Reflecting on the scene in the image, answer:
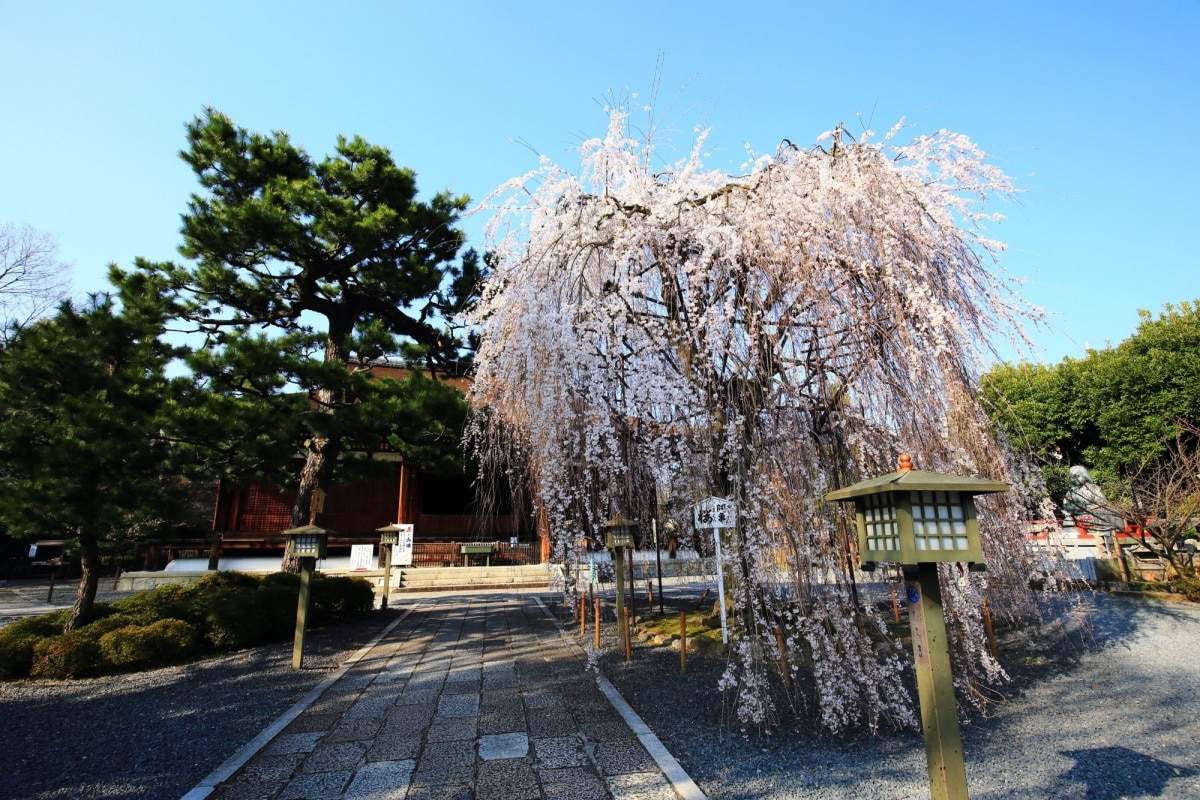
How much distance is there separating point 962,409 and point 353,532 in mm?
20837

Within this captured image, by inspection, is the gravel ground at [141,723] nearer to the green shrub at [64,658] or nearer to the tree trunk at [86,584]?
the green shrub at [64,658]

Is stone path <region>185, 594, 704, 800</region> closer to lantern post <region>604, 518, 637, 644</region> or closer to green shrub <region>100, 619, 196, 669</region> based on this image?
lantern post <region>604, 518, 637, 644</region>

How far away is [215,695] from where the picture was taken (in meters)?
6.37

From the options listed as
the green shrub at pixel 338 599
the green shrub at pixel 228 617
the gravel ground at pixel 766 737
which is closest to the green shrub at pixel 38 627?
the gravel ground at pixel 766 737

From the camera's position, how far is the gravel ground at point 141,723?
4137mm

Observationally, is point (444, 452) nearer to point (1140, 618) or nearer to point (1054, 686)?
point (1054, 686)

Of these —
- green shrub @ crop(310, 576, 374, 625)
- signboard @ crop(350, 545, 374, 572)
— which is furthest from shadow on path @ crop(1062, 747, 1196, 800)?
signboard @ crop(350, 545, 374, 572)

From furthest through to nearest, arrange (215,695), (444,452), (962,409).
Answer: (444,452), (215,695), (962,409)

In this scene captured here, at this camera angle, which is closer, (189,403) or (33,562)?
(189,403)

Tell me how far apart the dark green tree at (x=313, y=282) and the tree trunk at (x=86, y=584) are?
223 cm

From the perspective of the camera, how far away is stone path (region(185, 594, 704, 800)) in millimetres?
3834

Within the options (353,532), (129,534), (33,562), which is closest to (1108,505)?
(129,534)

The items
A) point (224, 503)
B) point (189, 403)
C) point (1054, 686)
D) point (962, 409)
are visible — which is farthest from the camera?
point (224, 503)

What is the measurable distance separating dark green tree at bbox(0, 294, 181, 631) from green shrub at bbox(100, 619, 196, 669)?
1.08 m
